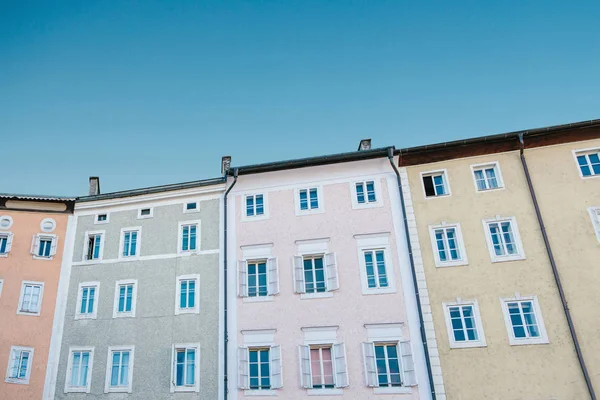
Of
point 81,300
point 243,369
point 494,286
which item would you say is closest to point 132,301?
point 81,300

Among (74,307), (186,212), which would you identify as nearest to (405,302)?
(186,212)

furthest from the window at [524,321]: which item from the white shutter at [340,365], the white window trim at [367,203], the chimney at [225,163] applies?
the chimney at [225,163]

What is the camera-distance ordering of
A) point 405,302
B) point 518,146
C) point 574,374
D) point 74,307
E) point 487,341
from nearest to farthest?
point 574,374, point 487,341, point 405,302, point 518,146, point 74,307

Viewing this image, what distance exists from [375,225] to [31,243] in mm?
18893

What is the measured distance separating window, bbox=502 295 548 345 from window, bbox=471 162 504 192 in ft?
17.9

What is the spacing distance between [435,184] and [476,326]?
7.13m

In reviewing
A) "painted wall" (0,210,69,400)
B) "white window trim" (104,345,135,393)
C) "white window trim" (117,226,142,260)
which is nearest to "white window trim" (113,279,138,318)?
"white window trim" (117,226,142,260)

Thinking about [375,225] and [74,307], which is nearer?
[375,225]

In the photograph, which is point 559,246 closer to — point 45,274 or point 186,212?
point 186,212

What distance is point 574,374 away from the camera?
60.2 feet

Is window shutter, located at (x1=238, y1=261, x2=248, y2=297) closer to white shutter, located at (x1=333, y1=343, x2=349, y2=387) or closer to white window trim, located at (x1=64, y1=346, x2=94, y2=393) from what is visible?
white shutter, located at (x1=333, y1=343, x2=349, y2=387)

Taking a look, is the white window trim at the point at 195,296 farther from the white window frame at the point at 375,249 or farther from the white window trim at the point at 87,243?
the white window frame at the point at 375,249

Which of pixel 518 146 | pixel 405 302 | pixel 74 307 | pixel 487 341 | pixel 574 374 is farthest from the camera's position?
pixel 74 307

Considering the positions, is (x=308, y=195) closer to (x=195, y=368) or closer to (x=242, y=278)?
(x=242, y=278)
